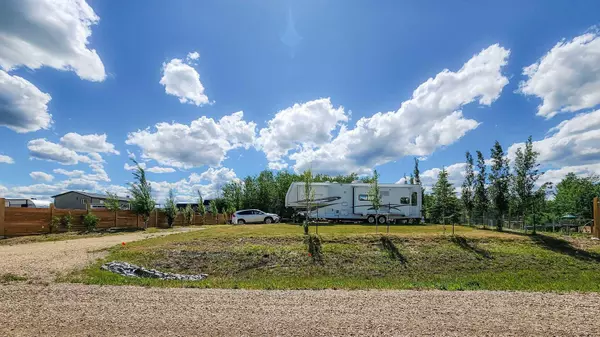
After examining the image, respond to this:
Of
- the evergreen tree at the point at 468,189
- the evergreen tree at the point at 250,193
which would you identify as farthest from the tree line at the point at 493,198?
the evergreen tree at the point at 250,193

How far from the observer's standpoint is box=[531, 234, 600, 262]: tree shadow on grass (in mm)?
13270

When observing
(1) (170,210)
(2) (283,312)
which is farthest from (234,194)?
(2) (283,312)

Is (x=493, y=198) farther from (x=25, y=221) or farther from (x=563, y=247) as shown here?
(x=25, y=221)

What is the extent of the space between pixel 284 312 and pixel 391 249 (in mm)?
8728

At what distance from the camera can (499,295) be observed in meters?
6.96

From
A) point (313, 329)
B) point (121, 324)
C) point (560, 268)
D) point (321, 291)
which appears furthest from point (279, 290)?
point (560, 268)

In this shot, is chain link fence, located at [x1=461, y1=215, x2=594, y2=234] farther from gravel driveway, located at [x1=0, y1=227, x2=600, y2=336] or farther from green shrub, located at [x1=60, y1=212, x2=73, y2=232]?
green shrub, located at [x1=60, y1=212, x2=73, y2=232]

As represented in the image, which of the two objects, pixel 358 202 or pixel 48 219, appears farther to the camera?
pixel 358 202

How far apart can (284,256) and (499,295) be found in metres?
6.91

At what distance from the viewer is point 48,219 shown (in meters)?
18.1

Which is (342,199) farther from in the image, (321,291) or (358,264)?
(321,291)

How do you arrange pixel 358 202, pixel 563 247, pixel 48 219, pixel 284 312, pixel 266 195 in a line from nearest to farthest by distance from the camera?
1. pixel 284 312
2. pixel 563 247
3. pixel 48 219
4. pixel 358 202
5. pixel 266 195

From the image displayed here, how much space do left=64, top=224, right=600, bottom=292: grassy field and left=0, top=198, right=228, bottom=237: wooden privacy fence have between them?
23.9ft

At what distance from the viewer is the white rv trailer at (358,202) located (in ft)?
87.1
